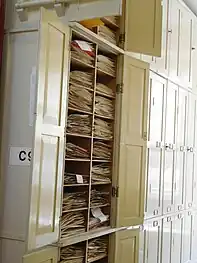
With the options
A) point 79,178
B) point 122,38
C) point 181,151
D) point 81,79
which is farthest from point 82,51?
point 181,151

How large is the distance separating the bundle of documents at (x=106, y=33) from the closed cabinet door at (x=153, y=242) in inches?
72.4

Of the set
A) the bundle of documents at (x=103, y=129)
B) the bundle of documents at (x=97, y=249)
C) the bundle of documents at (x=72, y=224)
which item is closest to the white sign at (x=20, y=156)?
the bundle of documents at (x=72, y=224)

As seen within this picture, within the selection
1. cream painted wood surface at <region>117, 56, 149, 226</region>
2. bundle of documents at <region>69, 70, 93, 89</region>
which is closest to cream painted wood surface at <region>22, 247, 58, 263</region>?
cream painted wood surface at <region>117, 56, 149, 226</region>

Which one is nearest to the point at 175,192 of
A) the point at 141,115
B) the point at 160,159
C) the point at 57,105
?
the point at 160,159

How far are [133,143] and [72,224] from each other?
0.96 m

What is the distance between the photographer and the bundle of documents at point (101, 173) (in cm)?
325

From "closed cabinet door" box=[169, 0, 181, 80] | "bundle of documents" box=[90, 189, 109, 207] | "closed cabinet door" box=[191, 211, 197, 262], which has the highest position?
"closed cabinet door" box=[169, 0, 181, 80]

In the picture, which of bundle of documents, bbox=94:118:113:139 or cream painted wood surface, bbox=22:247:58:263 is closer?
cream painted wood surface, bbox=22:247:58:263

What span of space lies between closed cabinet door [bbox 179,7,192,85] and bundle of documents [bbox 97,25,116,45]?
1679 millimetres

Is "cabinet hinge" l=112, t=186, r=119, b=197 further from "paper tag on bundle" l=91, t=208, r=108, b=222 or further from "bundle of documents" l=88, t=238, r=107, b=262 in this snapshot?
"bundle of documents" l=88, t=238, r=107, b=262

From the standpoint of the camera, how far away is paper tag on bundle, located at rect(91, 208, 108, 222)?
3236 mm

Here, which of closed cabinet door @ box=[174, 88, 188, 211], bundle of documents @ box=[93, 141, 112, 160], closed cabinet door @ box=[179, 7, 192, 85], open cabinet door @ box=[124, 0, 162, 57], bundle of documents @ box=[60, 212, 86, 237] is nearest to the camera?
bundle of documents @ box=[60, 212, 86, 237]

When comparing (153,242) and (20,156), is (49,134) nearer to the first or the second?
(20,156)

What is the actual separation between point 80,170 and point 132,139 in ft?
2.00
